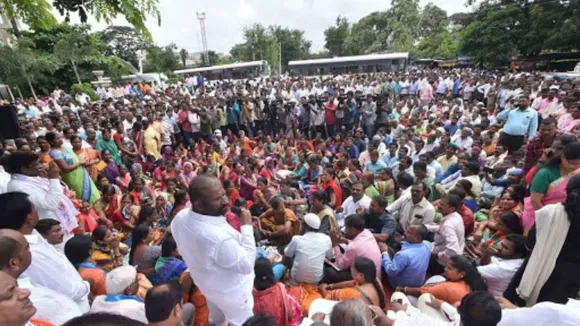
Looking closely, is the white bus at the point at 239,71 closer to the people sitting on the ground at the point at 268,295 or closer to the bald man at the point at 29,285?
the people sitting on the ground at the point at 268,295

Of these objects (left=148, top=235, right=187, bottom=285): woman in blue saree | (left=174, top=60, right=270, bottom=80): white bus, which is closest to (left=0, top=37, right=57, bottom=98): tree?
(left=148, top=235, right=187, bottom=285): woman in blue saree

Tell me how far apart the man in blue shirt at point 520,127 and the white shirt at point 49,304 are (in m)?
6.85

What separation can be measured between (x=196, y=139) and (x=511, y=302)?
28.0ft

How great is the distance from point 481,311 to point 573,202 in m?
0.96

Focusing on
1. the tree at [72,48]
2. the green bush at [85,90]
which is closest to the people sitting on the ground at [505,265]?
the green bush at [85,90]

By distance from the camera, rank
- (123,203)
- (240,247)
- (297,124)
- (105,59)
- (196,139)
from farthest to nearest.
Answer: (105,59), (297,124), (196,139), (123,203), (240,247)

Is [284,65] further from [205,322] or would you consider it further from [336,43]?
[205,322]

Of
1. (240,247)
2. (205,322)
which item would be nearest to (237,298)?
(240,247)

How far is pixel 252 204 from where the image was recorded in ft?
17.9

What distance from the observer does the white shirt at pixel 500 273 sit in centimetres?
276

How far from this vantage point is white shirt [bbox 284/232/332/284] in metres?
3.30

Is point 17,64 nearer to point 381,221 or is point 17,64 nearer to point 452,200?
point 381,221

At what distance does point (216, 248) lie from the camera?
1998 mm

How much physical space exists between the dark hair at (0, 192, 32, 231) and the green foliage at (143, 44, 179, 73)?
36.5m
